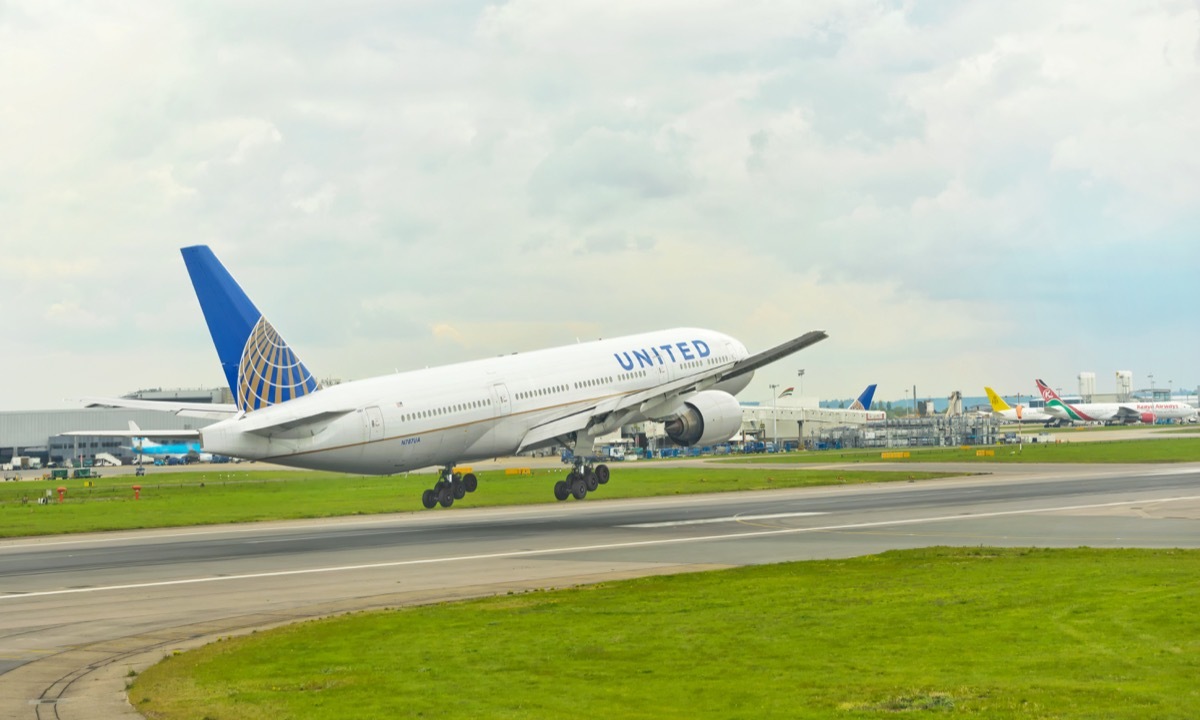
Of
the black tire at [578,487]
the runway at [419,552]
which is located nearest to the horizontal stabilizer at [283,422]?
the runway at [419,552]

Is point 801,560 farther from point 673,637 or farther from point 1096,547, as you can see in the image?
point 673,637

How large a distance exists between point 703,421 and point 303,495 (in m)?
30.3

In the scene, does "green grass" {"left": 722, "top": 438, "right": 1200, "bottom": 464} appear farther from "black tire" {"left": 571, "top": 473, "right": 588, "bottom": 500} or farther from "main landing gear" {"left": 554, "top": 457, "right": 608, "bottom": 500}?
"black tire" {"left": 571, "top": 473, "right": 588, "bottom": 500}

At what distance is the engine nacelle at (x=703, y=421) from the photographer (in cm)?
6062

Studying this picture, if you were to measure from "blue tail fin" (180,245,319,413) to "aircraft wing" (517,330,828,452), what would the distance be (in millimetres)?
12510

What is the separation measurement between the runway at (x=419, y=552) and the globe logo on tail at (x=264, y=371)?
18.7ft

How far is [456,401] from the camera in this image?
52625 mm

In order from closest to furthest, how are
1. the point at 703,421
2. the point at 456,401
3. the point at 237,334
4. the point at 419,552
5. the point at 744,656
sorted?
the point at 744,656 < the point at 419,552 < the point at 237,334 < the point at 456,401 < the point at 703,421

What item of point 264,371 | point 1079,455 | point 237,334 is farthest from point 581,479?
point 1079,455

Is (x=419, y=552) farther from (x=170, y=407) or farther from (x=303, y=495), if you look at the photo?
(x=303, y=495)

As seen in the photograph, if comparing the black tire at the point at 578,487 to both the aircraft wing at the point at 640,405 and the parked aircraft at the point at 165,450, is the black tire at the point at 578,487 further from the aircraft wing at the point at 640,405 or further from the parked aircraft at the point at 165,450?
the parked aircraft at the point at 165,450

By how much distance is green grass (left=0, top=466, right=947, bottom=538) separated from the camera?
6550 centimetres

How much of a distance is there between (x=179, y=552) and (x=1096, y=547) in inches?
1253

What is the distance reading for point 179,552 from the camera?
153 ft
